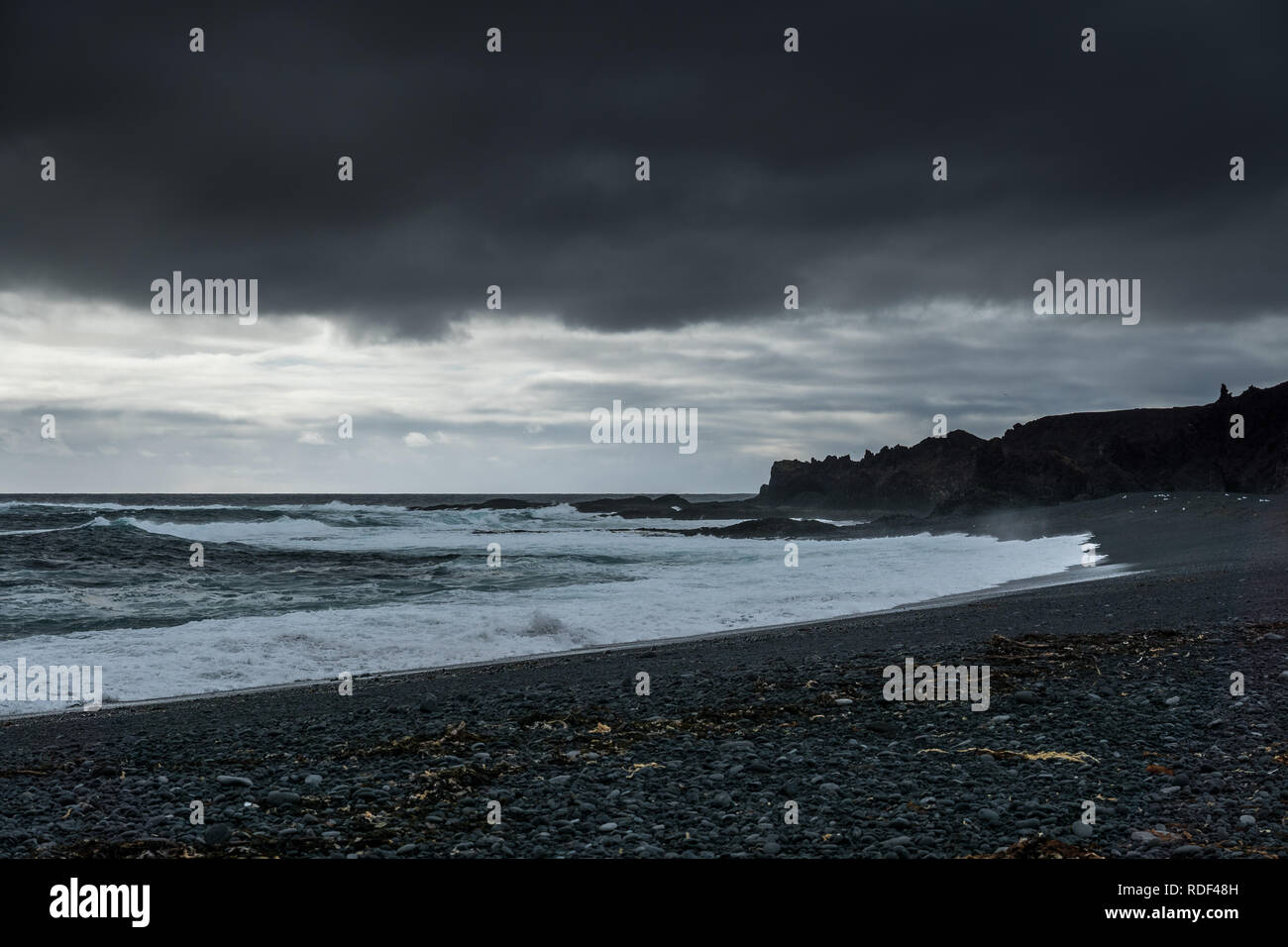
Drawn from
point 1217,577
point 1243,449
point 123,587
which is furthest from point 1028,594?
point 1243,449

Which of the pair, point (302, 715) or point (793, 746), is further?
point (302, 715)

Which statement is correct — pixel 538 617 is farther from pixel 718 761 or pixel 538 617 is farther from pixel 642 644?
pixel 718 761

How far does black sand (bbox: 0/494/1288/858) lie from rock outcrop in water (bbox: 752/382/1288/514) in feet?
156

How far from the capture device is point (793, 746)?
686 centimetres

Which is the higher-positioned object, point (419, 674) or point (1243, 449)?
point (1243, 449)

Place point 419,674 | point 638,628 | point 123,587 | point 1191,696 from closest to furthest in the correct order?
point 1191,696
point 419,674
point 638,628
point 123,587

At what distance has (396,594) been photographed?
915 inches

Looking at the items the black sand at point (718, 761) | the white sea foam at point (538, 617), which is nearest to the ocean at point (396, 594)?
the white sea foam at point (538, 617)

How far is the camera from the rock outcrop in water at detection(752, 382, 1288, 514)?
177 feet

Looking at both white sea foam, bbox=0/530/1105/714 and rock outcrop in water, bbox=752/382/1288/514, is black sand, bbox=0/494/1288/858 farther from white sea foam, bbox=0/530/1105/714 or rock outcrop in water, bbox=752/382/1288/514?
rock outcrop in water, bbox=752/382/1288/514
